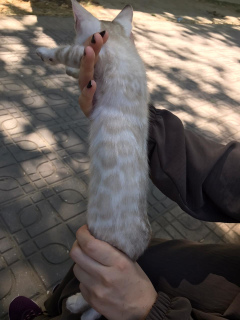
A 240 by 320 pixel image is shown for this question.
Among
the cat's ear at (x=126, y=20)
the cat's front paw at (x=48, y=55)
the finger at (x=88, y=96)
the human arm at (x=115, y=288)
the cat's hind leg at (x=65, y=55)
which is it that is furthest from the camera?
the cat's ear at (x=126, y=20)

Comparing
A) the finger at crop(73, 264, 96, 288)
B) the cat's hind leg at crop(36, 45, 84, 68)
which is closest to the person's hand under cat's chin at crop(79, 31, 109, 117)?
the cat's hind leg at crop(36, 45, 84, 68)

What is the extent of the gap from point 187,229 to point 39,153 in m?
1.76

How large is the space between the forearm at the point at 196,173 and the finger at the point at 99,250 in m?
0.51

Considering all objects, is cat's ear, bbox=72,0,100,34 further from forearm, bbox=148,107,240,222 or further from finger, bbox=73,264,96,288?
finger, bbox=73,264,96,288

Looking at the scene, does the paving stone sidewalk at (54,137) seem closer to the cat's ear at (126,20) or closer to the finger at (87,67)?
the finger at (87,67)

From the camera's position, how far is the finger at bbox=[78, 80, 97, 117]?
5.31ft

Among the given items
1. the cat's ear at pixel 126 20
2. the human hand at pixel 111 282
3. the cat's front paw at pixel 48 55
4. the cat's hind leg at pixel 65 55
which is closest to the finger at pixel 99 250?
the human hand at pixel 111 282

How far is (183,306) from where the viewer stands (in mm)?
1310

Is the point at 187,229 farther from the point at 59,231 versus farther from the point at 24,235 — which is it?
the point at 24,235

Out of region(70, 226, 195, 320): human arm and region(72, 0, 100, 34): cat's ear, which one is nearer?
region(70, 226, 195, 320): human arm

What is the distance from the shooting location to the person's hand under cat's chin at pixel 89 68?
1.56 meters

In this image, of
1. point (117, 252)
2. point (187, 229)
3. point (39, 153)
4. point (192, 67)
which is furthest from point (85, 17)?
point (192, 67)

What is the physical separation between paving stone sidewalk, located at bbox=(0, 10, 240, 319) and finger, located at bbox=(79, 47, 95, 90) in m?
1.39

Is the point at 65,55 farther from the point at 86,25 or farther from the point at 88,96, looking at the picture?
the point at 88,96
